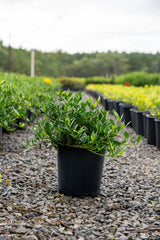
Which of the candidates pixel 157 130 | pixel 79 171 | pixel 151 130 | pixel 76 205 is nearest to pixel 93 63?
pixel 151 130

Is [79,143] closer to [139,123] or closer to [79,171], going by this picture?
[79,171]

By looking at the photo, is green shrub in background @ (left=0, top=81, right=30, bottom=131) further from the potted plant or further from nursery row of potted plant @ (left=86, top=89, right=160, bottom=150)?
nursery row of potted plant @ (left=86, top=89, right=160, bottom=150)

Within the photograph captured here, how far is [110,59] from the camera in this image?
5484 cm

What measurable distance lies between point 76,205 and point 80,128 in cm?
63

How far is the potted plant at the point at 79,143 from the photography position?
2.29 m

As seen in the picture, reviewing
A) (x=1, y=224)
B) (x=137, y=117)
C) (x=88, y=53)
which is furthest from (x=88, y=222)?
(x=88, y=53)

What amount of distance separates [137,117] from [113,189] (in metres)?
2.82

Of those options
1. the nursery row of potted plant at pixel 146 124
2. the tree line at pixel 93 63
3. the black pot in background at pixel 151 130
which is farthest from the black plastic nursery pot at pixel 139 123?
the tree line at pixel 93 63

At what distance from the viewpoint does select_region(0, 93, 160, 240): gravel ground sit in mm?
1876

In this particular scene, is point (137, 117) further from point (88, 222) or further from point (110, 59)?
point (110, 59)

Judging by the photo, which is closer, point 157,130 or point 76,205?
point 76,205

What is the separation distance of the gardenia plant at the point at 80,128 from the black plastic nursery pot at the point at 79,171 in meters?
0.07

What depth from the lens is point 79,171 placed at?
7.70 ft

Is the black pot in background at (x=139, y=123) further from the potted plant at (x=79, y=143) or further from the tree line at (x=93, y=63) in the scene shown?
the tree line at (x=93, y=63)
